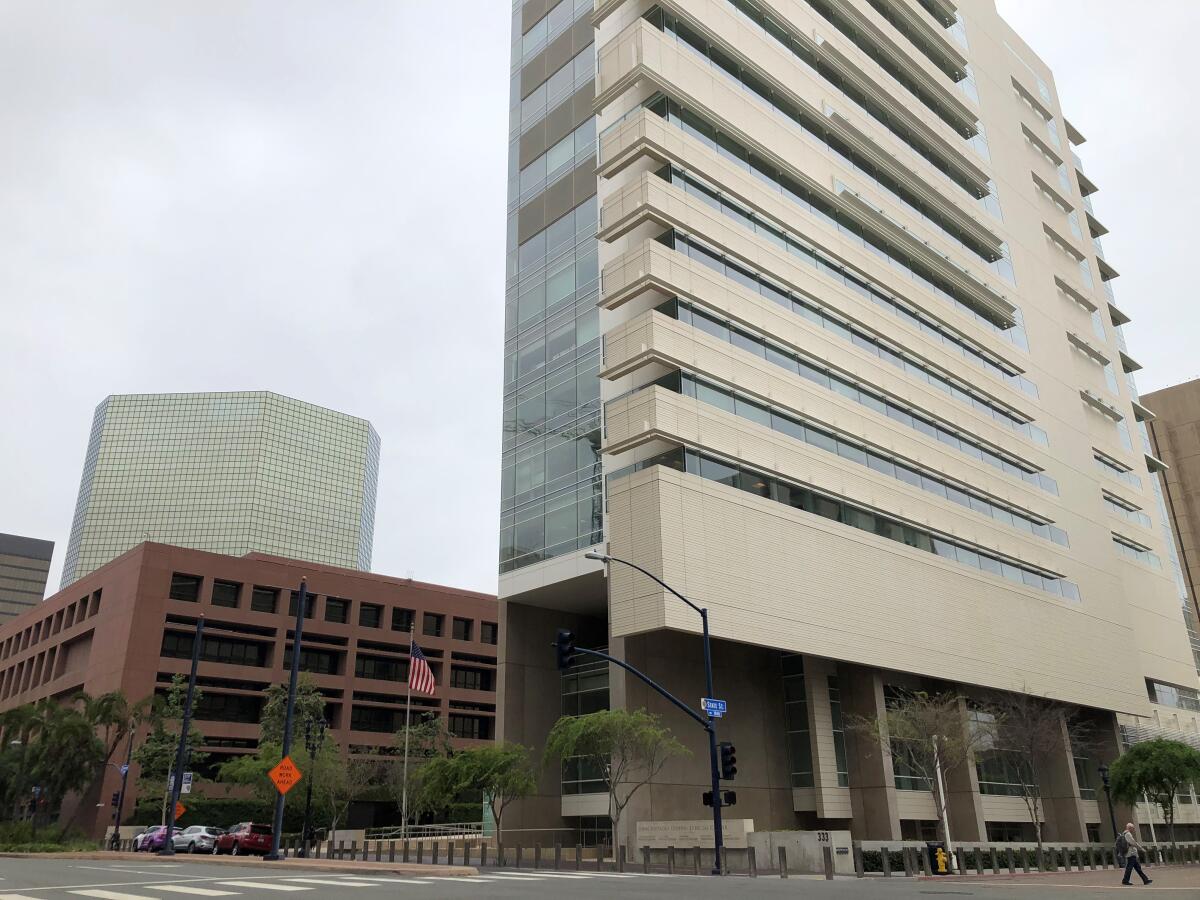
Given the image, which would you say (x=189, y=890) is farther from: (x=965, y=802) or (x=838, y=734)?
(x=965, y=802)

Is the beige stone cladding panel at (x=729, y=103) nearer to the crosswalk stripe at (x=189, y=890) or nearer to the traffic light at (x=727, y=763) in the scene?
the traffic light at (x=727, y=763)

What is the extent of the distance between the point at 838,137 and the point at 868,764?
38697 mm

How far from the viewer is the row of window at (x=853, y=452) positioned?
1879 inches

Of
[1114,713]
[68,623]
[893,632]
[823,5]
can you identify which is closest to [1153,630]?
[1114,713]

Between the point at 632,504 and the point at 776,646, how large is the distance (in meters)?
9.67

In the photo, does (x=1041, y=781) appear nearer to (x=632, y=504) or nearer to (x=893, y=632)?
(x=893, y=632)

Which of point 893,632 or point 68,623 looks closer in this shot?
point 893,632

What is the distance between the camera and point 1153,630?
76750 millimetres

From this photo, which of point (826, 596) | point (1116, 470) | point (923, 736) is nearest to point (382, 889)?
point (826, 596)

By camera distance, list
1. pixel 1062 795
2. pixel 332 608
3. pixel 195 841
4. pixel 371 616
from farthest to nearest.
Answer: pixel 371 616
pixel 332 608
pixel 1062 795
pixel 195 841

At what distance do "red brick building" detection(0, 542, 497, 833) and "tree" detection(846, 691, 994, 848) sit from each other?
59.7 metres

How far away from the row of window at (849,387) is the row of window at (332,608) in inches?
2025

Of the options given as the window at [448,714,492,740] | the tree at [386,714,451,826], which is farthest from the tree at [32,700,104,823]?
the window at [448,714,492,740]

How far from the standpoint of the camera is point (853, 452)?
54.8 metres
